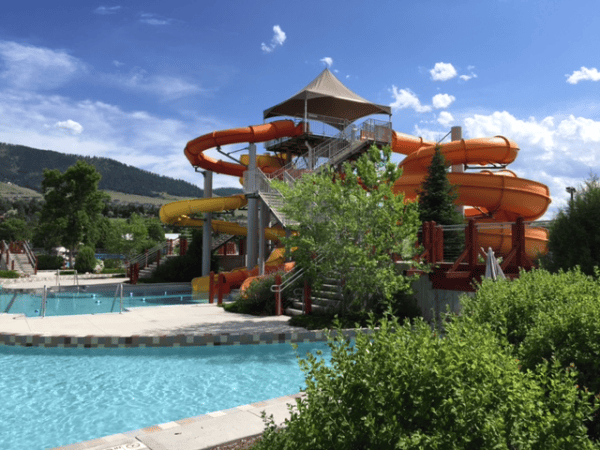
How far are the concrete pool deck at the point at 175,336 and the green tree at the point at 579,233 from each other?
5377mm

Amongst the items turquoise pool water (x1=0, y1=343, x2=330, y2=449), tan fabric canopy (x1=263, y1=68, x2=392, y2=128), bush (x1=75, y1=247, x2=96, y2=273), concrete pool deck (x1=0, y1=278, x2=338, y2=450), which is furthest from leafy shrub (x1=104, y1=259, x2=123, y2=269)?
turquoise pool water (x1=0, y1=343, x2=330, y2=449)

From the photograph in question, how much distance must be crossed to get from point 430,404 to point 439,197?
15.3 m

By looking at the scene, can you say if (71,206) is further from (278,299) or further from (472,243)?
(472,243)

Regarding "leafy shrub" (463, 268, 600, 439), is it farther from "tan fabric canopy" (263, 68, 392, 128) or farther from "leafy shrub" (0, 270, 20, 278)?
"leafy shrub" (0, 270, 20, 278)

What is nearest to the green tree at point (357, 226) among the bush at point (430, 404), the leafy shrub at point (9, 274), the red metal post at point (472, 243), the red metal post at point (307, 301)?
the red metal post at point (472, 243)

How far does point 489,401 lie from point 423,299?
10612mm

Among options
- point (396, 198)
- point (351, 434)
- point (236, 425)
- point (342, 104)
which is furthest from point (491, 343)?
point (342, 104)

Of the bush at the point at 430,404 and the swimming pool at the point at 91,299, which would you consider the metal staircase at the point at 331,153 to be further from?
the bush at the point at 430,404

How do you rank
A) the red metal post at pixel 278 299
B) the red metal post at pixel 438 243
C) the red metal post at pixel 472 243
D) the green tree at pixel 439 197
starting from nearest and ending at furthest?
the red metal post at pixel 472 243, the red metal post at pixel 438 243, the red metal post at pixel 278 299, the green tree at pixel 439 197

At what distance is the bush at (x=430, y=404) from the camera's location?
2.31m

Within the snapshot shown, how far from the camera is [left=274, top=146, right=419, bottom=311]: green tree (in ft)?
38.0

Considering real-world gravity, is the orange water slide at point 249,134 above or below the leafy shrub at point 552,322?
above

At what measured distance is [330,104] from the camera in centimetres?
2714

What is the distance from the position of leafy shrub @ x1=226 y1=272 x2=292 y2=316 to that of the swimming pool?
4.77 metres
